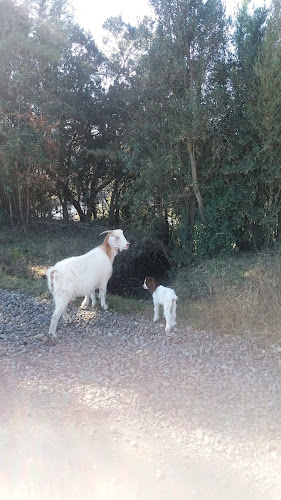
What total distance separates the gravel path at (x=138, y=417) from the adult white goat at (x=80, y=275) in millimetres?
611

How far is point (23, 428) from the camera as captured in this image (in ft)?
12.7

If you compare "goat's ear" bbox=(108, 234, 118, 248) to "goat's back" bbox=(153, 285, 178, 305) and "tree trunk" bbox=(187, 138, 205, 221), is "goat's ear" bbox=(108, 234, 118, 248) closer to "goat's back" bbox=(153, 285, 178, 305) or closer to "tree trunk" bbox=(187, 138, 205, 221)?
"goat's back" bbox=(153, 285, 178, 305)

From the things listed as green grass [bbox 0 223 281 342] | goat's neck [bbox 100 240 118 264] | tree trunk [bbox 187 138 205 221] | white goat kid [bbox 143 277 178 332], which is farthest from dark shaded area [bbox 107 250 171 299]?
white goat kid [bbox 143 277 178 332]

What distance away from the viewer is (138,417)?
4.10m

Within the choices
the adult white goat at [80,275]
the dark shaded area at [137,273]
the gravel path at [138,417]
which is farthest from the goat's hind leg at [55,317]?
the dark shaded area at [137,273]

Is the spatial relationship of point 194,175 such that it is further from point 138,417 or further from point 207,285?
point 138,417

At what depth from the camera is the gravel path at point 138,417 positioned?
315 cm

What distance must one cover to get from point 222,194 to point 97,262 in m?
5.12

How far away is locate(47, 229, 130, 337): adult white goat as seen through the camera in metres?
6.56

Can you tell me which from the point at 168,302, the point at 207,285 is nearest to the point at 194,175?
the point at 207,285

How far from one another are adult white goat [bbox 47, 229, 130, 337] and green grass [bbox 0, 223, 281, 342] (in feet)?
3.59

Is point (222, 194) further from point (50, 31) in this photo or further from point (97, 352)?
point (50, 31)

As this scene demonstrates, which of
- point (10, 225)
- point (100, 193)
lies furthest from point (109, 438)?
point (100, 193)

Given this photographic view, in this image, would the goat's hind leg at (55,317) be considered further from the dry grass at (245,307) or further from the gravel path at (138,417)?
the dry grass at (245,307)
